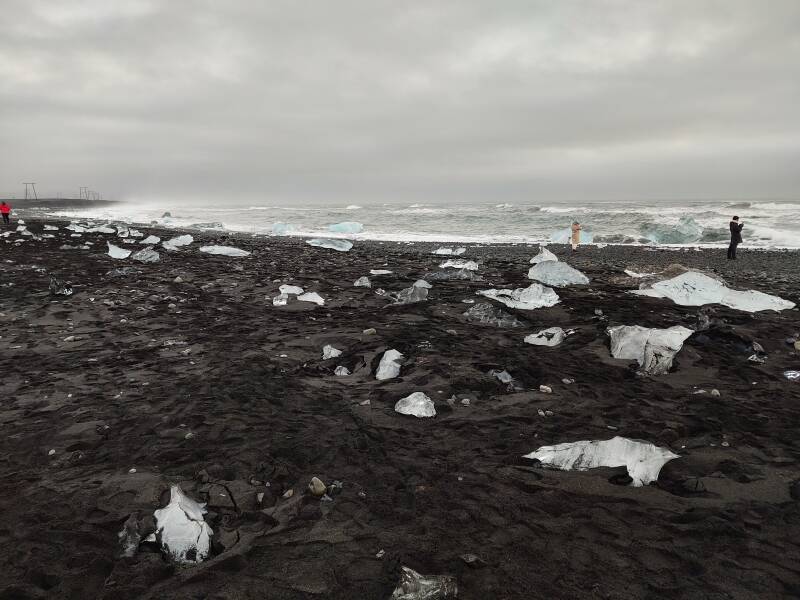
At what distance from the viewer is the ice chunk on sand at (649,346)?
425 centimetres

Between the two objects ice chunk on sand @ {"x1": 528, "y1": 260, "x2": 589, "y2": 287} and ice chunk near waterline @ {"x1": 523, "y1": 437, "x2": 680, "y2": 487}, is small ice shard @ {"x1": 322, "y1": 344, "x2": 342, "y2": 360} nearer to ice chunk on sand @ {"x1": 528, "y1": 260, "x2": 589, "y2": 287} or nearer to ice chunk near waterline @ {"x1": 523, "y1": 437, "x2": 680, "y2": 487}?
ice chunk near waterline @ {"x1": 523, "y1": 437, "x2": 680, "y2": 487}

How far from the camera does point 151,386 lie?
3.80m

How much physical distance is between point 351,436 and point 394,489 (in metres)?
0.66

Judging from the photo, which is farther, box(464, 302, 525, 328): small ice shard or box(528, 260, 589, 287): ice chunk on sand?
box(528, 260, 589, 287): ice chunk on sand

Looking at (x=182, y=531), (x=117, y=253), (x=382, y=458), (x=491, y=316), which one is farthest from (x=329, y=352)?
(x=117, y=253)

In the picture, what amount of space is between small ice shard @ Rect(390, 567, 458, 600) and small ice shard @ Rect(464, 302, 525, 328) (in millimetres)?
4192

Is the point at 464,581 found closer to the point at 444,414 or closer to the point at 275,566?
the point at 275,566

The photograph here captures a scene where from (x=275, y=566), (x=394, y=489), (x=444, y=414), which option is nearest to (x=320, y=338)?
(x=444, y=414)

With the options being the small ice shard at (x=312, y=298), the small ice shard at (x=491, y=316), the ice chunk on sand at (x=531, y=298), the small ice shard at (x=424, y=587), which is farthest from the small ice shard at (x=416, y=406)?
the small ice shard at (x=312, y=298)

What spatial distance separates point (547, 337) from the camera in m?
5.13

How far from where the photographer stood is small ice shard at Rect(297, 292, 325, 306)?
6984mm

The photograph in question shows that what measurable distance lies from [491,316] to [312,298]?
9.43ft

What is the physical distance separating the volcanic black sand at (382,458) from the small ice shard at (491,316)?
0.18 m

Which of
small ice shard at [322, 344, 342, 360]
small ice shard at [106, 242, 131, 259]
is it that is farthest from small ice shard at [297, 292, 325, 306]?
small ice shard at [106, 242, 131, 259]
